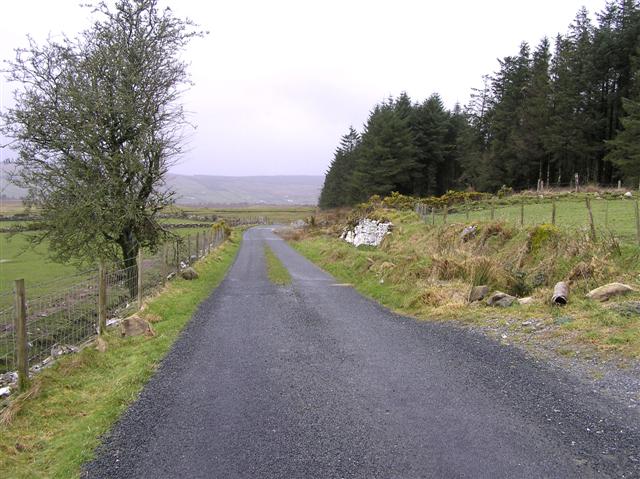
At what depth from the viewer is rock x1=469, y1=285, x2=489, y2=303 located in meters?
11.5

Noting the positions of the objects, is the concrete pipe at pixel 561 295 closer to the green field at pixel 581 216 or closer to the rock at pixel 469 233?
the green field at pixel 581 216

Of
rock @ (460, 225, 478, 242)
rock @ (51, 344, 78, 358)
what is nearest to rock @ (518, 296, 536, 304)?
rock @ (460, 225, 478, 242)

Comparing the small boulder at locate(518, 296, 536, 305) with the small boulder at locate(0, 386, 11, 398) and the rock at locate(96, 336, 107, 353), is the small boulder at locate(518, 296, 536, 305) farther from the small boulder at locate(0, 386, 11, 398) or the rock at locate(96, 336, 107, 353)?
the small boulder at locate(0, 386, 11, 398)

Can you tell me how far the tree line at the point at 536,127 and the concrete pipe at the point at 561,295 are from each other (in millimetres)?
29757

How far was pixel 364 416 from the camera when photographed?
530 centimetres

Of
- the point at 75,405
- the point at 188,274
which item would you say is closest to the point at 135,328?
the point at 75,405

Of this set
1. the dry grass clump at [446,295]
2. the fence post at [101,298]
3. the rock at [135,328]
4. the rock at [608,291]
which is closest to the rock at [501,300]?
the dry grass clump at [446,295]

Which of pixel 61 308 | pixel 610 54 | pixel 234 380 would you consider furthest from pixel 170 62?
pixel 610 54

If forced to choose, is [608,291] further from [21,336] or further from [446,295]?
[21,336]

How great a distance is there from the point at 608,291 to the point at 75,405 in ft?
29.8

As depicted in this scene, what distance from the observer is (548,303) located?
9.91 metres

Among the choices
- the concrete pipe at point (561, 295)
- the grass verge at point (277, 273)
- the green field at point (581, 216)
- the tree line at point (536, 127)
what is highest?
the tree line at point (536, 127)

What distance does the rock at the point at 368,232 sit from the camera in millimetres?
27959

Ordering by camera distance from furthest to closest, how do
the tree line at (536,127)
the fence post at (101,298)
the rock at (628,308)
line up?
the tree line at (536,127)
the fence post at (101,298)
the rock at (628,308)
